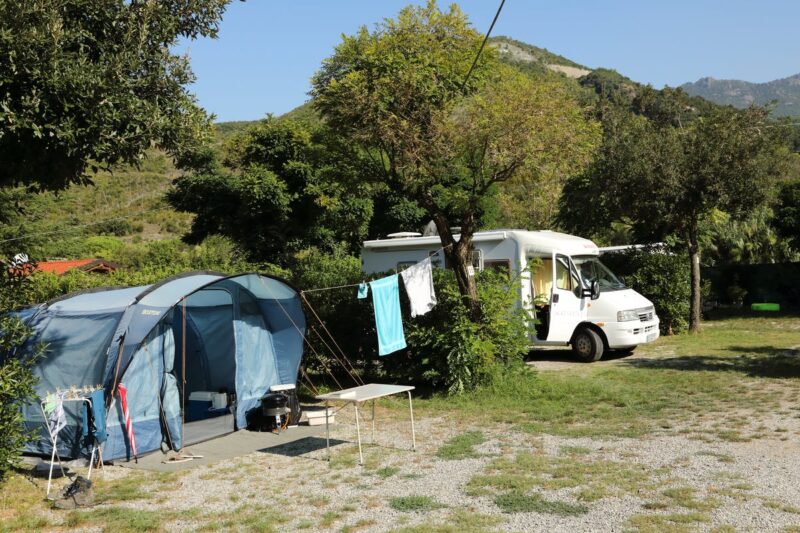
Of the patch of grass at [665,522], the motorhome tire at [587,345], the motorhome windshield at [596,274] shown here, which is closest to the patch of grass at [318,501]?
the patch of grass at [665,522]

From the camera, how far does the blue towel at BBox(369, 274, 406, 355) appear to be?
1047 centimetres

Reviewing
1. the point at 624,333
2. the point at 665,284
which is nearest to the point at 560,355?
the point at 624,333

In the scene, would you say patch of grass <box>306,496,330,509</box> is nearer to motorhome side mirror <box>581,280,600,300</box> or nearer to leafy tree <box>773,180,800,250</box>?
motorhome side mirror <box>581,280,600,300</box>

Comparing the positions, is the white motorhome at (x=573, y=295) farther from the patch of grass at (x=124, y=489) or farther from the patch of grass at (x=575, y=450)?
the patch of grass at (x=124, y=489)

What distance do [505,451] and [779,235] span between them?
2098 centimetres

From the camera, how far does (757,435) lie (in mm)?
8016

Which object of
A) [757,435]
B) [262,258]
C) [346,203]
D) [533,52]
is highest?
[533,52]

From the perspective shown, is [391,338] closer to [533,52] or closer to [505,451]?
[505,451]

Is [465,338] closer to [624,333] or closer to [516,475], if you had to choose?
[516,475]

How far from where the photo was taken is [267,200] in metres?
25.0

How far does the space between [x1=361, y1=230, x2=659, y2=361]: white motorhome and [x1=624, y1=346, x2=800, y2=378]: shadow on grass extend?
78 cm

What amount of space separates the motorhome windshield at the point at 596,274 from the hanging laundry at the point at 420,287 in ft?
14.5

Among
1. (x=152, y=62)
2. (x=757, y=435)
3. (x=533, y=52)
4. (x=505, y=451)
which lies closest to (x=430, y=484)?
(x=505, y=451)

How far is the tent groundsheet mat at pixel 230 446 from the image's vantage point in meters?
8.39
